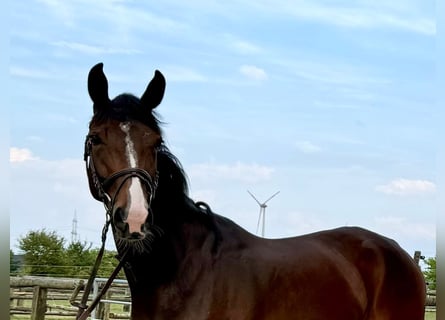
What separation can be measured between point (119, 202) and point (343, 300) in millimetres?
1820

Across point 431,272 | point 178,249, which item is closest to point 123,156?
point 178,249

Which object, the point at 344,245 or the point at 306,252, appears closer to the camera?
the point at 306,252

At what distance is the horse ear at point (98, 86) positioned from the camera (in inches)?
140

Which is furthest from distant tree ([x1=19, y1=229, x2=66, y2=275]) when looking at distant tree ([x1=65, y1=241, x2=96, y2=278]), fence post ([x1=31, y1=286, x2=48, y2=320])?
fence post ([x1=31, y1=286, x2=48, y2=320])

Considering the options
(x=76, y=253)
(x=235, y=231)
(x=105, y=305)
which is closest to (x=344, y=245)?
(x=235, y=231)

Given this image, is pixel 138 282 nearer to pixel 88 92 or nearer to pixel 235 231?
pixel 235 231

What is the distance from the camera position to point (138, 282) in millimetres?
3508

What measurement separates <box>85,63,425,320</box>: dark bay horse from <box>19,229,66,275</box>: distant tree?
60.7 feet

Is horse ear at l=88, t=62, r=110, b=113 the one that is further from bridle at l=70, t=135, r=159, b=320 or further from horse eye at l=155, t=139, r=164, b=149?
horse eye at l=155, t=139, r=164, b=149

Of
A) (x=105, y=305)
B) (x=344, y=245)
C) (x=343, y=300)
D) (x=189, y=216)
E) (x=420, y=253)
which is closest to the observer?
(x=189, y=216)

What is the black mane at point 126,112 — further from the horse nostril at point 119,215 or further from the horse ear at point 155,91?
the horse nostril at point 119,215

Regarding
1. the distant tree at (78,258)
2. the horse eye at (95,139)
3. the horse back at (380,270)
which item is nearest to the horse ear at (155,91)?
the horse eye at (95,139)

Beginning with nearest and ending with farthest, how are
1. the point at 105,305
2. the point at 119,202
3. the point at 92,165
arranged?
the point at 119,202 → the point at 92,165 → the point at 105,305

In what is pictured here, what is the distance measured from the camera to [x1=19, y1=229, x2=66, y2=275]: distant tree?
21.5m
